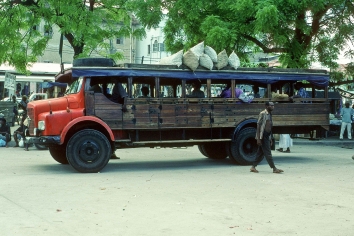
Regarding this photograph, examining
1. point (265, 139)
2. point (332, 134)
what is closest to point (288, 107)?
point (265, 139)

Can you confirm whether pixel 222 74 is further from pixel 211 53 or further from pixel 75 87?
pixel 75 87

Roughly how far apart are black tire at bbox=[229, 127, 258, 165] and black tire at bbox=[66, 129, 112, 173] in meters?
3.35

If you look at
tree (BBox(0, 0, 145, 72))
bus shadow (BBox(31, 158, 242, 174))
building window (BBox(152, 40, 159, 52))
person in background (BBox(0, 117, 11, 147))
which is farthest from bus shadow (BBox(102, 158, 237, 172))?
building window (BBox(152, 40, 159, 52))

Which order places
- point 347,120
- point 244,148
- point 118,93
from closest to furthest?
point 118,93 → point 244,148 → point 347,120

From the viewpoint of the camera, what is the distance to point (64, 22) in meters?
24.6

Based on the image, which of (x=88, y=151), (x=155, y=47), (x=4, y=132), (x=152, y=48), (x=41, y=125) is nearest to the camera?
(x=41, y=125)

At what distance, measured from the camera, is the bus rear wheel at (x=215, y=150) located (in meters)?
17.4

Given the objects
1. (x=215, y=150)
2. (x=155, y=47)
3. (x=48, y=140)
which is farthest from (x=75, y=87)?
(x=155, y=47)

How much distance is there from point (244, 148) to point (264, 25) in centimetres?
857

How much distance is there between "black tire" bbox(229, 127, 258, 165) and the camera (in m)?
15.8

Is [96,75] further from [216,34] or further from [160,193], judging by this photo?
[216,34]

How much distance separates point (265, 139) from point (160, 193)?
4.26 m

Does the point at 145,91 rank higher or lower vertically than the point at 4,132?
higher

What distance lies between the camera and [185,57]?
50.6 feet
